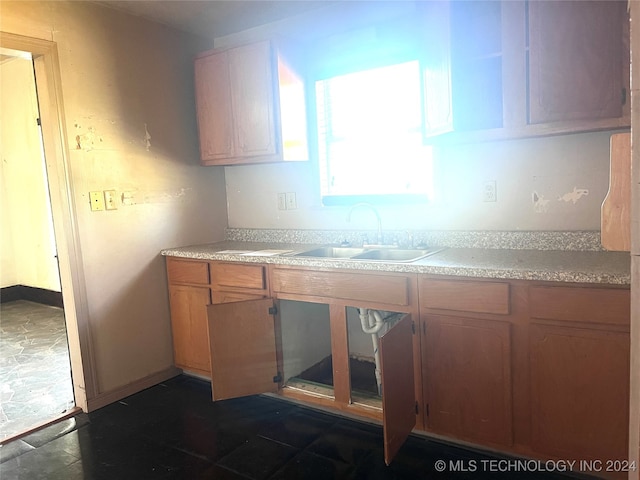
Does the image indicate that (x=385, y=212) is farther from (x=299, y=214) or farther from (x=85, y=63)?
(x=85, y=63)

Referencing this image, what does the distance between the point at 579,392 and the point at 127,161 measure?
265 cm

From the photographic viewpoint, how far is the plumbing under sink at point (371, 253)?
255 centimetres

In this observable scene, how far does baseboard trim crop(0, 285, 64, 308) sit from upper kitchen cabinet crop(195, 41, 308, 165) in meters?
3.33

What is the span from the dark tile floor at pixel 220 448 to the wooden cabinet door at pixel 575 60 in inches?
59.5

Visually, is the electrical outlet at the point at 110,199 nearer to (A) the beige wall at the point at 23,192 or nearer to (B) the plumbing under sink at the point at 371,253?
(B) the plumbing under sink at the point at 371,253

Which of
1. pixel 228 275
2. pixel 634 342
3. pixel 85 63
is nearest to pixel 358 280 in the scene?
pixel 228 275

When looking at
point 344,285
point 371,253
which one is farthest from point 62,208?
point 371,253

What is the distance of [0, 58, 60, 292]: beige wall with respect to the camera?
5.04 m

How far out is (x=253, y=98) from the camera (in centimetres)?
284

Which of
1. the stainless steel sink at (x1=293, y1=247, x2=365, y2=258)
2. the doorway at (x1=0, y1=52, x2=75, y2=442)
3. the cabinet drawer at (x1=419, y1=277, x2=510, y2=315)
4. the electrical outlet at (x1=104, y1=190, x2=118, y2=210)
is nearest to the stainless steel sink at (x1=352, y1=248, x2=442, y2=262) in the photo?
the stainless steel sink at (x1=293, y1=247, x2=365, y2=258)

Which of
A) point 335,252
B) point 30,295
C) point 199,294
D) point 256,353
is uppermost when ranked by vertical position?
point 335,252

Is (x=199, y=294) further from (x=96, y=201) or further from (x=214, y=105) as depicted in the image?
(x=214, y=105)

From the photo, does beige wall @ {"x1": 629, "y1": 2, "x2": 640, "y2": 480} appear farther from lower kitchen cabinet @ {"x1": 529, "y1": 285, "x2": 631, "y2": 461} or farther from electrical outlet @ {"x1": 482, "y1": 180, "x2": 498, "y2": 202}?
electrical outlet @ {"x1": 482, "y1": 180, "x2": 498, "y2": 202}

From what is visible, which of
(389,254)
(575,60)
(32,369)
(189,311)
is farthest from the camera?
(32,369)
